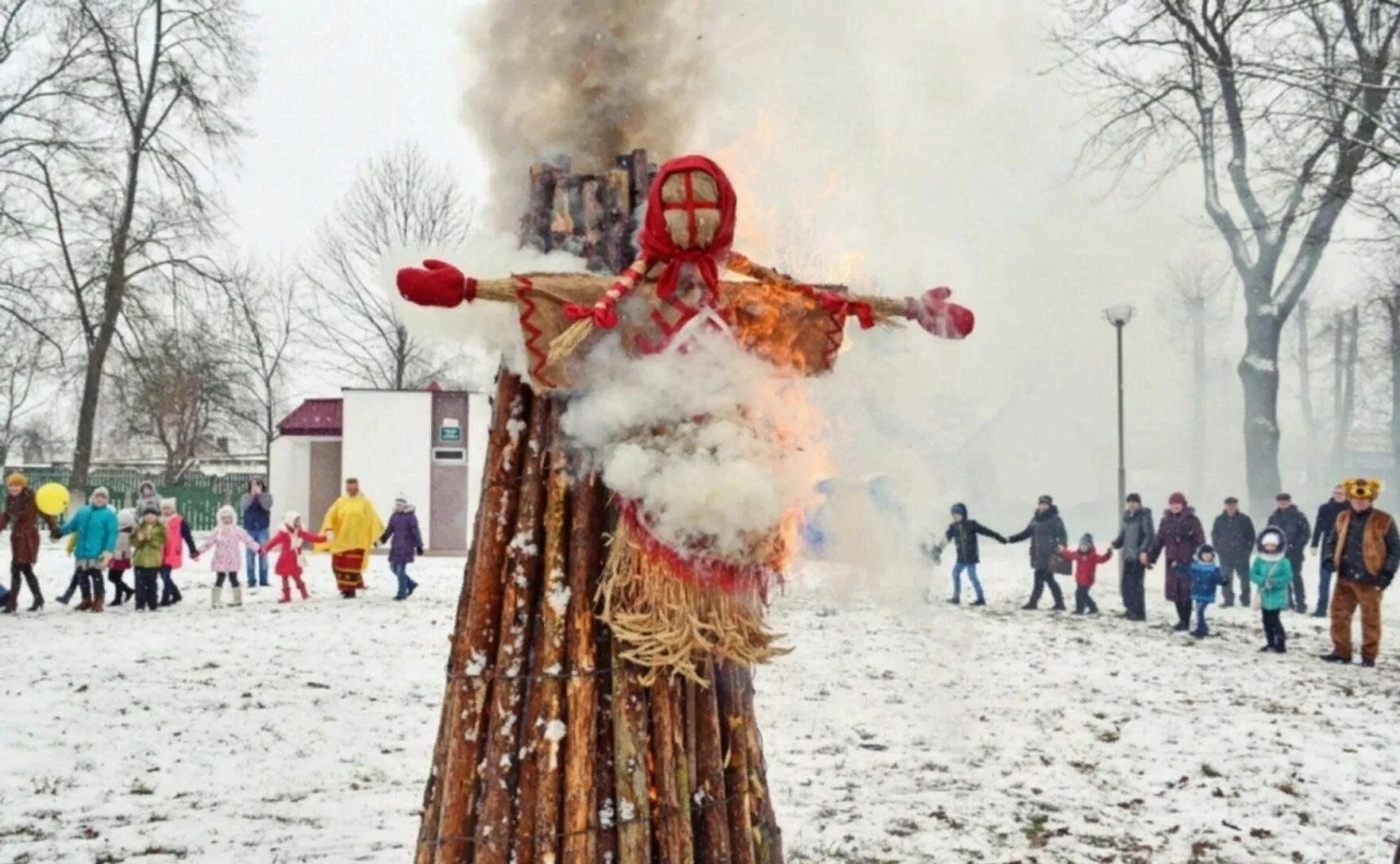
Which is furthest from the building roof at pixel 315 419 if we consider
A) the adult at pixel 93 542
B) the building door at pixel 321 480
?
the adult at pixel 93 542

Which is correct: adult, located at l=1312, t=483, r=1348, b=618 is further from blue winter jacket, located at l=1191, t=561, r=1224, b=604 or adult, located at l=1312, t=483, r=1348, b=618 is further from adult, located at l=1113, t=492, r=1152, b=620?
adult, located at l=1113, t=492, r=1152, b=620

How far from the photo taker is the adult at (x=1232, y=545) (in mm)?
15125

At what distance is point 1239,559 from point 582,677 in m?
14.8

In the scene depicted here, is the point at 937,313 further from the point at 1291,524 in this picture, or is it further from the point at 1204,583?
the point at 1291,524

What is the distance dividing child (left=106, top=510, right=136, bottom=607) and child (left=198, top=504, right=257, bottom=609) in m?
0.94

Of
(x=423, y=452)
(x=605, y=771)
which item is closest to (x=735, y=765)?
(x=605, y=771)

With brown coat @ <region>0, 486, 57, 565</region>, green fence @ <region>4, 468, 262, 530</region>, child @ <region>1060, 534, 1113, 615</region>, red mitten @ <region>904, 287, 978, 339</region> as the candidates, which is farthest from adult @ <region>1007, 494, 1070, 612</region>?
green fence @ <region>4, 468, 262, 530</region>

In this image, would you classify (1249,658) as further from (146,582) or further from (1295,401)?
(1295,401)

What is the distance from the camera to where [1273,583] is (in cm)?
1108

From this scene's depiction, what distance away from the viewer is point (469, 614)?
118 inches

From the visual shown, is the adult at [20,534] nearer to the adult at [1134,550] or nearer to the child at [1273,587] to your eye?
the adult at [1134,550]

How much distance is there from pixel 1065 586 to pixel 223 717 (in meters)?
14.7

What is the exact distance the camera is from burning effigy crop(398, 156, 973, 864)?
2.77 meters

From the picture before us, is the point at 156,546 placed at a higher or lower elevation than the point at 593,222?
lower
